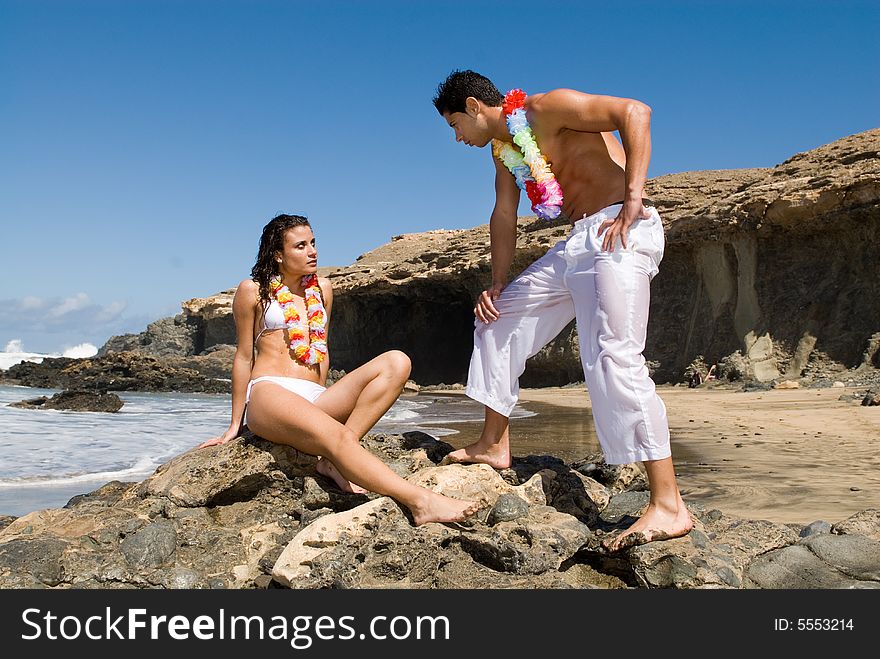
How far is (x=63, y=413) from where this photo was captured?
44.7ft

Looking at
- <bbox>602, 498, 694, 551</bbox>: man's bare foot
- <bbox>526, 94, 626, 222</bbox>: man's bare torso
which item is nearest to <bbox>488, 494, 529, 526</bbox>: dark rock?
<bbox>602, 498, 694, 551</bbox>: man's bare foot

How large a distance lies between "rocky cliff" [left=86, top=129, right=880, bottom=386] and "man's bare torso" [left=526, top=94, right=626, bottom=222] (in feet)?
39.9

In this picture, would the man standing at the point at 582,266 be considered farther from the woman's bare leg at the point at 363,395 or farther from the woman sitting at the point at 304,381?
the woman sitting at the point at 304,381

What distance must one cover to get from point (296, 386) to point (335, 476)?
0.46 meters

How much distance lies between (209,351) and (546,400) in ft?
81.7

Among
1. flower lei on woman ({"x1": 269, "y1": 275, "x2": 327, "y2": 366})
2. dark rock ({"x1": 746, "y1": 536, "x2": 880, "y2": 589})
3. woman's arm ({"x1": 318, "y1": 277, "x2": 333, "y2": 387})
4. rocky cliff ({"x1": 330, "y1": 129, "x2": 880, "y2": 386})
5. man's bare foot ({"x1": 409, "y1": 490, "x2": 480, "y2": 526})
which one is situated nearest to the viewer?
dark rock ({"x1": 746, "y1": 536, "x2": 880, "y2": 589})

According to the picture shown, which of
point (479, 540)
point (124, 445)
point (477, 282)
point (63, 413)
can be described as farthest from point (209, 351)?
point (479, 540)

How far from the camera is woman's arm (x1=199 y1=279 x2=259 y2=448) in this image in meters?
3.82

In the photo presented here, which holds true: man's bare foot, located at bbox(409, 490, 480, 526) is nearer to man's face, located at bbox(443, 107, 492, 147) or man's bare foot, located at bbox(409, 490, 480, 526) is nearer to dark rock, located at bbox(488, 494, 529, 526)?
dark rock, located at bbox(488, 494, 529, 526)

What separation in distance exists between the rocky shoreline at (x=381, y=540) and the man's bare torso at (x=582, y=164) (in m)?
1.28

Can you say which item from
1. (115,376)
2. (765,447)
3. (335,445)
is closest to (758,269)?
(765,447)

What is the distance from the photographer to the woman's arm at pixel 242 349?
382cm

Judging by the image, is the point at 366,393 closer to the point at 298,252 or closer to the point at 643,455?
the point at 298,252

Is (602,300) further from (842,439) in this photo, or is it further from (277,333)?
(842,439)
